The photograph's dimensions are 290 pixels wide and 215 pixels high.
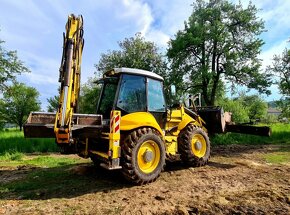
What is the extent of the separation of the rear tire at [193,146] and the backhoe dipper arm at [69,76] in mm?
3227

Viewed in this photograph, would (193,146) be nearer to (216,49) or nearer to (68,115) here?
(68,115)

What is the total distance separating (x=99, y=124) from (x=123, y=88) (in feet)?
3.65

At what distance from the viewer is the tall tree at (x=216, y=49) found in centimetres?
2195

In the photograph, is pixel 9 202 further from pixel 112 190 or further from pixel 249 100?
pixel 249 100

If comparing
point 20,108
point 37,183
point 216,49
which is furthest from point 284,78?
point 20,108

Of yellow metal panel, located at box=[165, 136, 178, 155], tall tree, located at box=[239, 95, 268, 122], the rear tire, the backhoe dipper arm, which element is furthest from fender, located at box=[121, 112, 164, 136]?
tall tree, located at box=[239, 95, 268, 122]

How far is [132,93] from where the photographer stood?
7043 millimetres

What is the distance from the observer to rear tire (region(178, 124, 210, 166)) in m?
8.09

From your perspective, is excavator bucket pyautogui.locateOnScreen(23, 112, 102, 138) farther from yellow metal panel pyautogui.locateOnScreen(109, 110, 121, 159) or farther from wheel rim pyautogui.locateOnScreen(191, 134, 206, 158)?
wheel rim pyautogui.locateOnScreen(191, 134, 206, 158)

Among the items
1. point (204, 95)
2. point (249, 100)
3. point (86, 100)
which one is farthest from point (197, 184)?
point (249, 100)

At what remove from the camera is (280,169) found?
8055 mm

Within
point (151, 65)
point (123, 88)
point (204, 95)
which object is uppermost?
point (151, 65)

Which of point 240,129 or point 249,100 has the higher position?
point 249,100

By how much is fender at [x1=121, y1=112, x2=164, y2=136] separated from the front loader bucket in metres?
1.54
